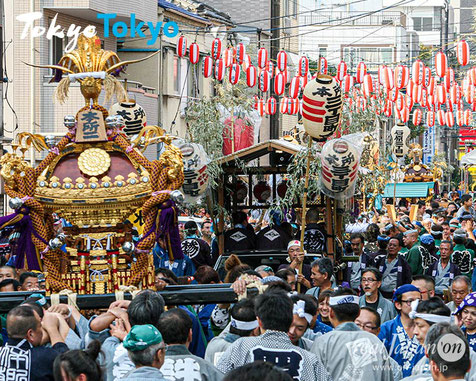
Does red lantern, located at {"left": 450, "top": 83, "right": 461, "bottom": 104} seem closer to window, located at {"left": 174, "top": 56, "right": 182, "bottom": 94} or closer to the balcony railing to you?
window, located at {"left": 174, "top": 56, "right": 182, "bottom": 94}

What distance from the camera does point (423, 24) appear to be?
8094 cm

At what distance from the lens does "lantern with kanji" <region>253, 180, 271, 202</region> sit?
17.3 meters

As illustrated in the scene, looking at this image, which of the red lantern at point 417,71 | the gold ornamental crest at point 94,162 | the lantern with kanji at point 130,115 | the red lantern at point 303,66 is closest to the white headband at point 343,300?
the gold ornamental crest at point 94,162

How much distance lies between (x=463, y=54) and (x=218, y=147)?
7.88 metres

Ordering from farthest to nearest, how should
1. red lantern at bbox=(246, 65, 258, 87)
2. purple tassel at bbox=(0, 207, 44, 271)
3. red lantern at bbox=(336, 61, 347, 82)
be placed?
red lantern at bbox=(336, 61, 347, 82) → red lantern at bbox=(246, 65, 258, 87) → purple tassel at bbox=(0, 207, 44, 271)

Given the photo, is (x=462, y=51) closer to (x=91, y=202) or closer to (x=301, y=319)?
(x=91, y=202)

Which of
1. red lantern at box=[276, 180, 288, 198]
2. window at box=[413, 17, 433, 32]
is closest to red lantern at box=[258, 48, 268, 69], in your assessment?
red lantern at box=[276, 180, 288, 198]

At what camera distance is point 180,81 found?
3216 cm

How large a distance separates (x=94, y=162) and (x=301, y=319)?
133 inches

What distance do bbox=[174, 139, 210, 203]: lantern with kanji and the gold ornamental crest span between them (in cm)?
514

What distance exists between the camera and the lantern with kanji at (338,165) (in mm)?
14445

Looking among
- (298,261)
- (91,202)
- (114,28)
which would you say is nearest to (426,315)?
(91,202)

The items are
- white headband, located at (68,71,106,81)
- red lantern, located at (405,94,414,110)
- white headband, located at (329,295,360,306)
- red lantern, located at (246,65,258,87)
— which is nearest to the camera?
white headband, located at (329,295,360,306)

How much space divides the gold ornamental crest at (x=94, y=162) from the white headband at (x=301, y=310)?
122 inches
